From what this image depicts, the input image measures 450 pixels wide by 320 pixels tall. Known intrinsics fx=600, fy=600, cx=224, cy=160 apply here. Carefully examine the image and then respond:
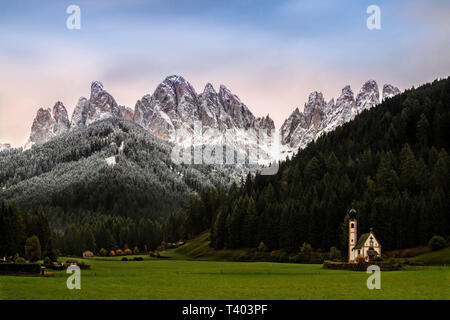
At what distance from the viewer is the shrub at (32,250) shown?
12388 centimetres

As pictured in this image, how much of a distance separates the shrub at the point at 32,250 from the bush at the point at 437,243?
3110 inches

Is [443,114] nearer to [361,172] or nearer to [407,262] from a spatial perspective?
[361,172]

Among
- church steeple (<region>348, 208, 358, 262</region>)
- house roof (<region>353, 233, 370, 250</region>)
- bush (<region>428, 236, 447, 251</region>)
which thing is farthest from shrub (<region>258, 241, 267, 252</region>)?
bush (<region>428, 236, 447, 251</region>)

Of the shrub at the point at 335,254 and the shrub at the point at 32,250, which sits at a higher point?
the shrub at the point at 32,250

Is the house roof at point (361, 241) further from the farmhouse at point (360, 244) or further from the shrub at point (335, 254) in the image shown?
the shrub at point (335, 254)

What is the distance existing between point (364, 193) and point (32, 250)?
246 ft

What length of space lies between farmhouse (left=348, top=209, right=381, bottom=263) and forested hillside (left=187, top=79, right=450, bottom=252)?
6973 mm

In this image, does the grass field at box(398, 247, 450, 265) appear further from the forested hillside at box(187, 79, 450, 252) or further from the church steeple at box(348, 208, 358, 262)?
the church steeple at box(348, 208, 358, 262)

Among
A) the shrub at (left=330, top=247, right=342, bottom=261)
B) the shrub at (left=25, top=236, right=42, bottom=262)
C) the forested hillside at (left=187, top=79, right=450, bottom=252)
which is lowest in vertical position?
the shrub at (left=330, top=247, right=342, bottom=261)

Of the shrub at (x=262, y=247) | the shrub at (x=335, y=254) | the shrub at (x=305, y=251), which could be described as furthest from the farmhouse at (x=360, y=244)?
the shrub at (x=262, y=247)

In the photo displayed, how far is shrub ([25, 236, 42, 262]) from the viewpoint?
406ft

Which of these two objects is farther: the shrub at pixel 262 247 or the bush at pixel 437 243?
the shrub at pixel 262 247

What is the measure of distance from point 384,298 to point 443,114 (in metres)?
145
